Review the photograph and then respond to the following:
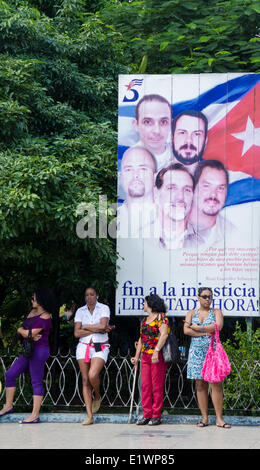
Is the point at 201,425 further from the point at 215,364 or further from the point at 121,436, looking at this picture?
the point at 121,436

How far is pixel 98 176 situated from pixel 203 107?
1.94m

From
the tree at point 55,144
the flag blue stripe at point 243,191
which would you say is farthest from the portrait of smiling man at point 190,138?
the tree at point 55,144

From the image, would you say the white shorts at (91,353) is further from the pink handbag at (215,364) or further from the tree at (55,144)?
the pink handbag at (215,364)

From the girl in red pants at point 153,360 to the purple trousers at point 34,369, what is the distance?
4.00 ft

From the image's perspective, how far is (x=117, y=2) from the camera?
16688 mm

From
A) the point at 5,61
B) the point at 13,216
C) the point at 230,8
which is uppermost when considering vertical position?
the point at 230,8

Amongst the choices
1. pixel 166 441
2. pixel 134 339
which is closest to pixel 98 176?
pixel 134 339

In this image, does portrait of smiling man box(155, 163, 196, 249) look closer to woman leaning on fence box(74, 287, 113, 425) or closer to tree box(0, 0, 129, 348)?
tree box(0, 0, 129, 348)

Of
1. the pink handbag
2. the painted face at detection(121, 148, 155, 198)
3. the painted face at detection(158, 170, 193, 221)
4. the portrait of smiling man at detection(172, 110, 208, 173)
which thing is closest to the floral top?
the pink handbag

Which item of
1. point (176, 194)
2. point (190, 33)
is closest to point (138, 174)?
point (176, 194)

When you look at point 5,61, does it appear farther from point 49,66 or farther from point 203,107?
point 203,107

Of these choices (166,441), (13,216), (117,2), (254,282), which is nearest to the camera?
(166,441)

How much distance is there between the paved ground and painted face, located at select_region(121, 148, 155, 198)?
3.20m

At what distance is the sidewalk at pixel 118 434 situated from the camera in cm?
812
